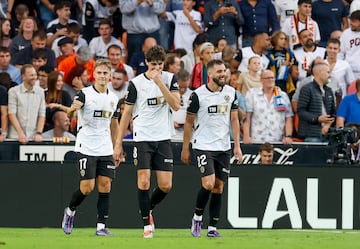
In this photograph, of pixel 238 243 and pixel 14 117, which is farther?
pixel 14 117

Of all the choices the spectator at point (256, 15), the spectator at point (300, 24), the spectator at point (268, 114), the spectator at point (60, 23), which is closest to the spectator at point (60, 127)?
the spectator at point (268, 114)

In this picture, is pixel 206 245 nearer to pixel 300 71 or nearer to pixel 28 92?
pixel 28 92

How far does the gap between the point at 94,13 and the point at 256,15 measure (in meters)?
3.35

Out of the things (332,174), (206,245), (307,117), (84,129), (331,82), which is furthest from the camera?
(331,82)

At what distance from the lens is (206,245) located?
1345cm

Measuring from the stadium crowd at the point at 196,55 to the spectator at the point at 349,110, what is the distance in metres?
0.02

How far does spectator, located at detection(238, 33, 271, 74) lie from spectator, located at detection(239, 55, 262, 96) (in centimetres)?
60

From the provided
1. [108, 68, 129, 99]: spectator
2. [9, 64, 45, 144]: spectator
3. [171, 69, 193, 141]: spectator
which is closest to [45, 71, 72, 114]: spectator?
[9, 64, 45, 144]: spectator

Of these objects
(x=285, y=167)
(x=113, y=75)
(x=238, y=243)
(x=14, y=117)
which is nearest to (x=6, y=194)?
(x=14, y=117)

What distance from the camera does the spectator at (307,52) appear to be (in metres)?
22.0

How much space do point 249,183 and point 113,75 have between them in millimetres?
3565

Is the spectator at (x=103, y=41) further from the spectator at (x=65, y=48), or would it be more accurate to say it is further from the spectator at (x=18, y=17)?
the spectator at (x=18, y=17)

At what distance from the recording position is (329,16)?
23359 millimetres

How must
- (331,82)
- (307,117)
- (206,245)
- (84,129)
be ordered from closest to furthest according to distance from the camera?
1. (206,245)
2. (84,129)
3. (307,117)
4. (331,82)
